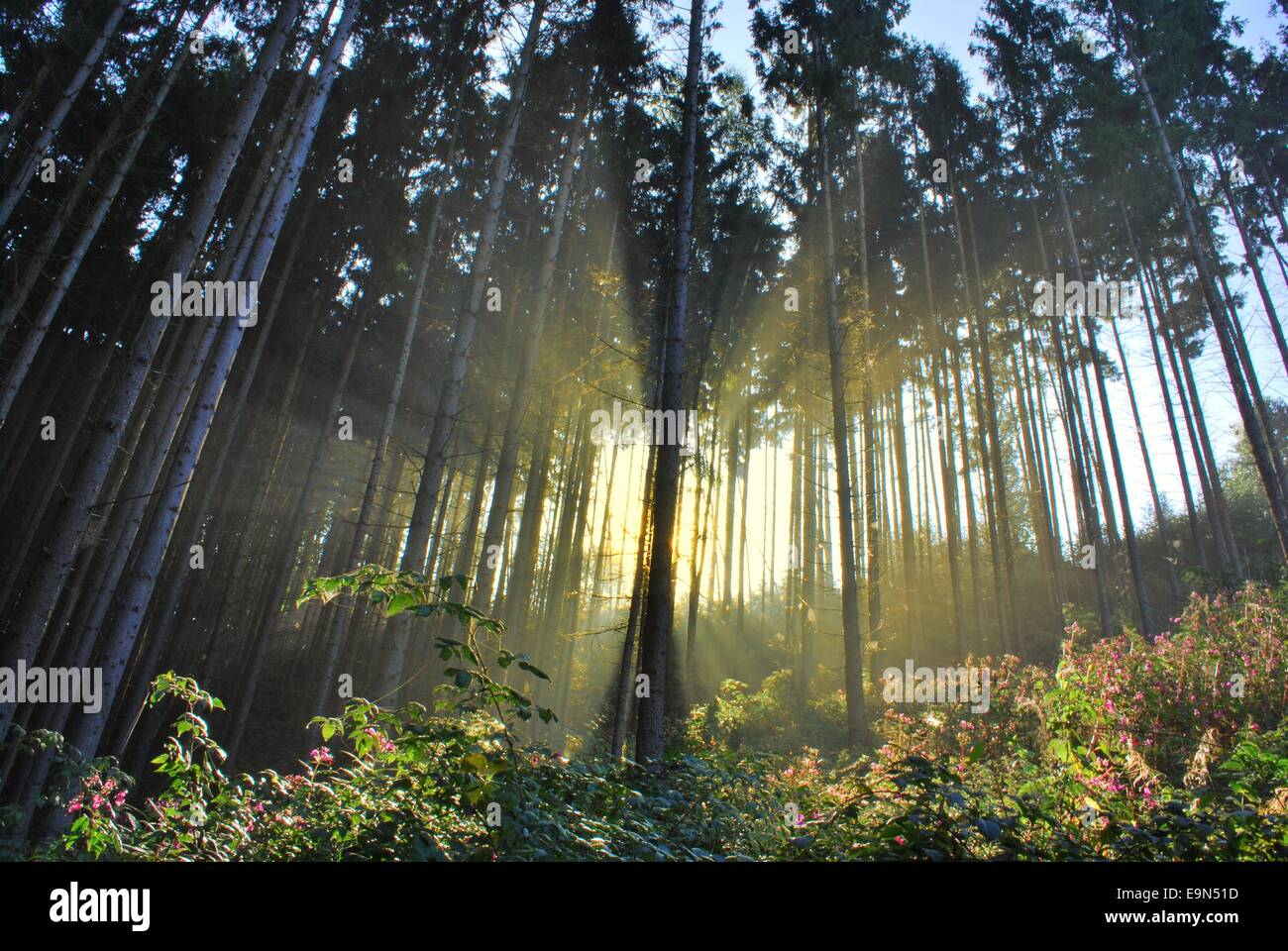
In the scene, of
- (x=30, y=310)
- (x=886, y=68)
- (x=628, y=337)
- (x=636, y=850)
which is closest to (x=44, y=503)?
(x=30, y=310)

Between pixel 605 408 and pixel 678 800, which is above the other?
pixel 605 408

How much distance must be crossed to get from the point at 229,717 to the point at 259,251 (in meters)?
12.9

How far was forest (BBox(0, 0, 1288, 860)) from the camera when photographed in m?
3.79

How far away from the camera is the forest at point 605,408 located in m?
3.79

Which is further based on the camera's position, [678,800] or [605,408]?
[605,408]

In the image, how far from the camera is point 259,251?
6.73m

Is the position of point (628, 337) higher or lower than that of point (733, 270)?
lower

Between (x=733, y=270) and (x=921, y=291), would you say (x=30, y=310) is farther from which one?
(x=921, y=291)

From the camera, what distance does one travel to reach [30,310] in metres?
10.7

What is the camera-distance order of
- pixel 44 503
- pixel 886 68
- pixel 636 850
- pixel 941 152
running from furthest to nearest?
1. pixel 941 152
2. pixel 886 68
3. pixel 44 503
4. pixel 636 850

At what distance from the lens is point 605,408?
16031 mm
